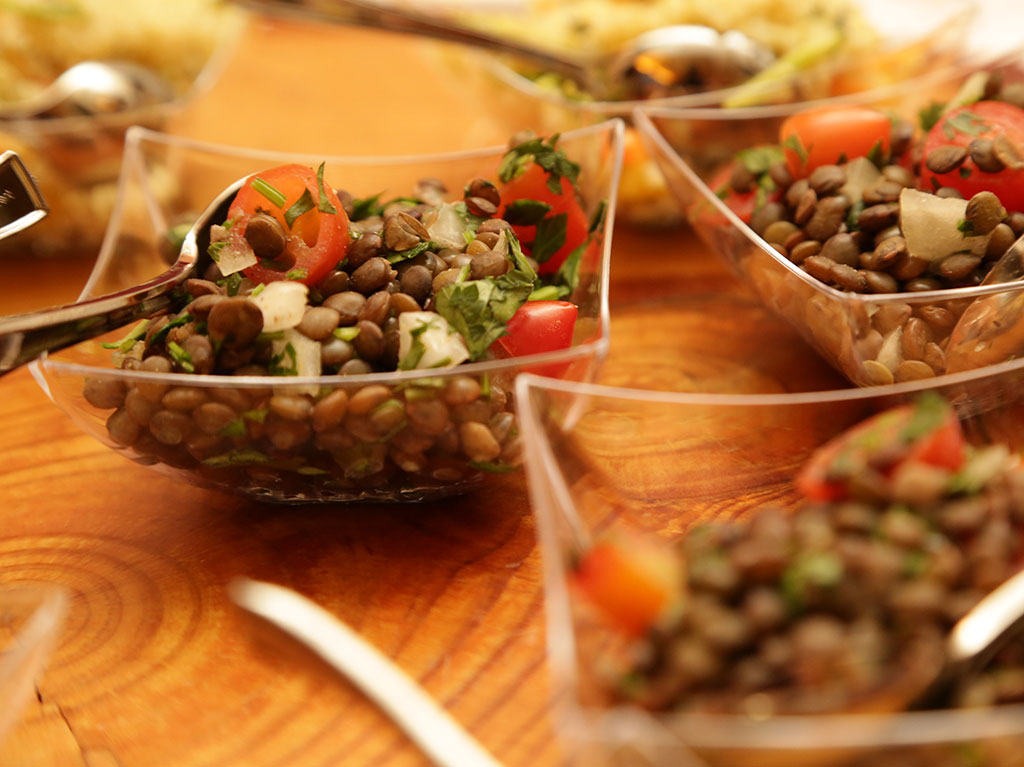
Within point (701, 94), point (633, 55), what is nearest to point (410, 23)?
point (633, 55)

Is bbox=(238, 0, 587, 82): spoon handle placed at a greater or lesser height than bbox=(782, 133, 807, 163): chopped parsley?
greater

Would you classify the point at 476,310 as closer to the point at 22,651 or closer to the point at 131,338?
the point at 131,338

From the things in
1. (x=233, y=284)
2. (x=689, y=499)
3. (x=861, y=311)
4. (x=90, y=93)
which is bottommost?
(x=689, y=499)

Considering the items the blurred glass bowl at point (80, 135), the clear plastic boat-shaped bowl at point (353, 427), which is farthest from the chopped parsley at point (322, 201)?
the blurred glass bowl at point (80, 135)

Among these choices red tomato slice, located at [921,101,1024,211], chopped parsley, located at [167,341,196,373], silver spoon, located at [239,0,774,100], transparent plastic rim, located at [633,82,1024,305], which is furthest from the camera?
silver spoon, located at [239,0,774,100]

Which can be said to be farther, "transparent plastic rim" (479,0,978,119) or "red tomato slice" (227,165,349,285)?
"transparent plastic rim" (479,0,978,119)

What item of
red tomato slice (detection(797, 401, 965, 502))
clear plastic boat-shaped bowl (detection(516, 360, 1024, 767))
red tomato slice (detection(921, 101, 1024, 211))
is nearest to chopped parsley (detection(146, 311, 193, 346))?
clear plastic boat-shaped bowl (detection(516, 360, 1024, 767))

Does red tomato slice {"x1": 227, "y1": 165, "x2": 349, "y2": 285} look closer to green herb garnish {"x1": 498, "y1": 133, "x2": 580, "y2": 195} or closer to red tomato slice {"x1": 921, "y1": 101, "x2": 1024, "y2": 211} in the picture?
green herb garnish {"x1": 498, "y1": 133, "x2": 580, "y2": 195}
